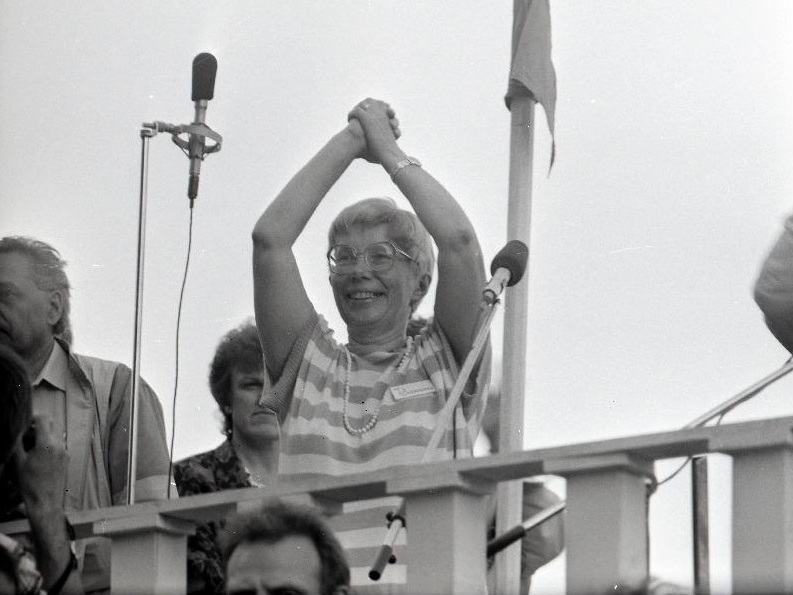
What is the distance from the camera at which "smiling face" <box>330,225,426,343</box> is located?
4.34m

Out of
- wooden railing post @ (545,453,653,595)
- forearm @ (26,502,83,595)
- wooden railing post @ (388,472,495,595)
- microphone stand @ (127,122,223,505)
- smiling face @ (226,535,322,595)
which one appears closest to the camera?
wooden railing post @ (545,453,653,595)

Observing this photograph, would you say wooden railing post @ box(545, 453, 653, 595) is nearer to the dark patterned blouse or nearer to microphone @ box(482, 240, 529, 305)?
microphone @ box(482, 240, 529, 305)

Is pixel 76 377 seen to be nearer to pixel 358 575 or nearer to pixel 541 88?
pixel 358 575

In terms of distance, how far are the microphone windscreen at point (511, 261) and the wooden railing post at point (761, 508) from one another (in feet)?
4.62

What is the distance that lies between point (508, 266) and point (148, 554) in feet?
4.06

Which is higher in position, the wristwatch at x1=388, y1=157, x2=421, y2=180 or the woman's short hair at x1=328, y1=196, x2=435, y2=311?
the wristwatch at x1=388, y1=157, x2=421, y2=180

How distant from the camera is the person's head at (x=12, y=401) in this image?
11.3ft

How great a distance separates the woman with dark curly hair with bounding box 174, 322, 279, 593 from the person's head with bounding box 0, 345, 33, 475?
1.55 meters

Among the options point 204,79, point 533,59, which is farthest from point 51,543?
point 533,59

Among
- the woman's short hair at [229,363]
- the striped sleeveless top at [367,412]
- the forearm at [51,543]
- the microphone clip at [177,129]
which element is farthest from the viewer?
the woman's short hair at [229,363]

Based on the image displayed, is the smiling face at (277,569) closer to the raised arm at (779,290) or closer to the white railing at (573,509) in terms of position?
the white railing at (573,509)

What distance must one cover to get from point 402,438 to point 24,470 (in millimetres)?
931

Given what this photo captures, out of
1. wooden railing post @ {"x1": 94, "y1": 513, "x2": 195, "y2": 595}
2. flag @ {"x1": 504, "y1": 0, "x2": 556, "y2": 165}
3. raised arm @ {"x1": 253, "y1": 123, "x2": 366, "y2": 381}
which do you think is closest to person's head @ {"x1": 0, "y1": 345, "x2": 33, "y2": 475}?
wooden railing post @ {"x1": 94, "y1": 513, "x2": 195, "y2": 595}

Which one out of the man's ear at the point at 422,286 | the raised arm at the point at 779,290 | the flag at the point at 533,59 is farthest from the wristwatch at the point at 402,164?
the raised arm at the point at 779,290
